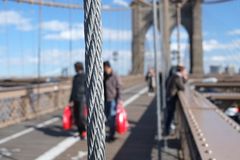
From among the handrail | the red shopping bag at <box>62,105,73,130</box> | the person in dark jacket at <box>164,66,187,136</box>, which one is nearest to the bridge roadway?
the red shopping bag at <box>62,105,73,130</box>

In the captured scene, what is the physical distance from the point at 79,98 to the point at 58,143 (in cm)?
97

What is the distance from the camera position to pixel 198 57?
58938 mm

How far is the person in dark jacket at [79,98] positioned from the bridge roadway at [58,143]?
0.92 ft

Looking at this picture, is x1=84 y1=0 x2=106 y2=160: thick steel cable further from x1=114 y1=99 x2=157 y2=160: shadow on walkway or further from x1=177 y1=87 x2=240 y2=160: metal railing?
x1=114 y1=99 x2=157 y2=160: shadow on walkway

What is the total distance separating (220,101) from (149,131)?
290cm

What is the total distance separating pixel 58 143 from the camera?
9109 mm

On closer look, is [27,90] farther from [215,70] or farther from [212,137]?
[215,70]

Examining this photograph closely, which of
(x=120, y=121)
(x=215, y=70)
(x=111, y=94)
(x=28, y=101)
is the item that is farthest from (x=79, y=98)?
(x=215, y=70)

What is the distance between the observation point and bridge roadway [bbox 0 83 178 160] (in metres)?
7.88

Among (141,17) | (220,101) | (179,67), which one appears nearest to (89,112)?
(179,67)

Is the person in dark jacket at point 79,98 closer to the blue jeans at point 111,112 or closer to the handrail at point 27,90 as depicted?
the blue jeans at point 111,112

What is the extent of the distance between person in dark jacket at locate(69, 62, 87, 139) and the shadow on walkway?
907 mm

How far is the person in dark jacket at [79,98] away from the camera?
374 inches

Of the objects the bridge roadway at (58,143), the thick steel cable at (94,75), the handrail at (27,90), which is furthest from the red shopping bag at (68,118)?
the thick steel cable at (94,75)
